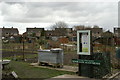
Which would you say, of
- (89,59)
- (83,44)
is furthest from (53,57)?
(89,59)

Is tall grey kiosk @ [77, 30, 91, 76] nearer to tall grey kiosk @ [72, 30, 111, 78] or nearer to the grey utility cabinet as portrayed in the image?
tall grey kiosk @ [72, 30, 111, 78]

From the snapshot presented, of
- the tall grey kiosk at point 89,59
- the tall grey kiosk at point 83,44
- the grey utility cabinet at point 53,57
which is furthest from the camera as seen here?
the grey utility cabinet at point 53,57

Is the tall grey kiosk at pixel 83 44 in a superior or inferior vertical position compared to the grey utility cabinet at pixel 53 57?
superior

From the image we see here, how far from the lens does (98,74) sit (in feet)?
28.1

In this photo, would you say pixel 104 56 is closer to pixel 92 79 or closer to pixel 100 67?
pixel 100 67

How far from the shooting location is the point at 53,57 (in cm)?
1132

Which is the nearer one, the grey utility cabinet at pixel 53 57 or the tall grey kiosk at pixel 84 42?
the tall grey kiosk at pixel 84 42

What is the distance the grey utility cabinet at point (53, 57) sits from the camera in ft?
36.6

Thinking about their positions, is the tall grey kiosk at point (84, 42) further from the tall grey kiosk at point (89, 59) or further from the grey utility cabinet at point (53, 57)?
the grey utility cabinet at point (53, 57)

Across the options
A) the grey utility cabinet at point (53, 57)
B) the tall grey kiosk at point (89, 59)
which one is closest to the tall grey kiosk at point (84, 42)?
the tall grey kiosk at point (89, 59)

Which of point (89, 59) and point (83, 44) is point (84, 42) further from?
point (89, 59)

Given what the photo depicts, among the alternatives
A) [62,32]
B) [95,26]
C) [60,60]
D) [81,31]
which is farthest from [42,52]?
[95,26]

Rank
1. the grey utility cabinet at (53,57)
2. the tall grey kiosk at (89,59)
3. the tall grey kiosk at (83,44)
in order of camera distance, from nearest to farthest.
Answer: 1. the tall grey kiosk at (89,59)
2. the tall grey kiosk at (83,44)
3. the grey utility cabinet at (53,57)

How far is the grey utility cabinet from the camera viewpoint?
36.6 ft
